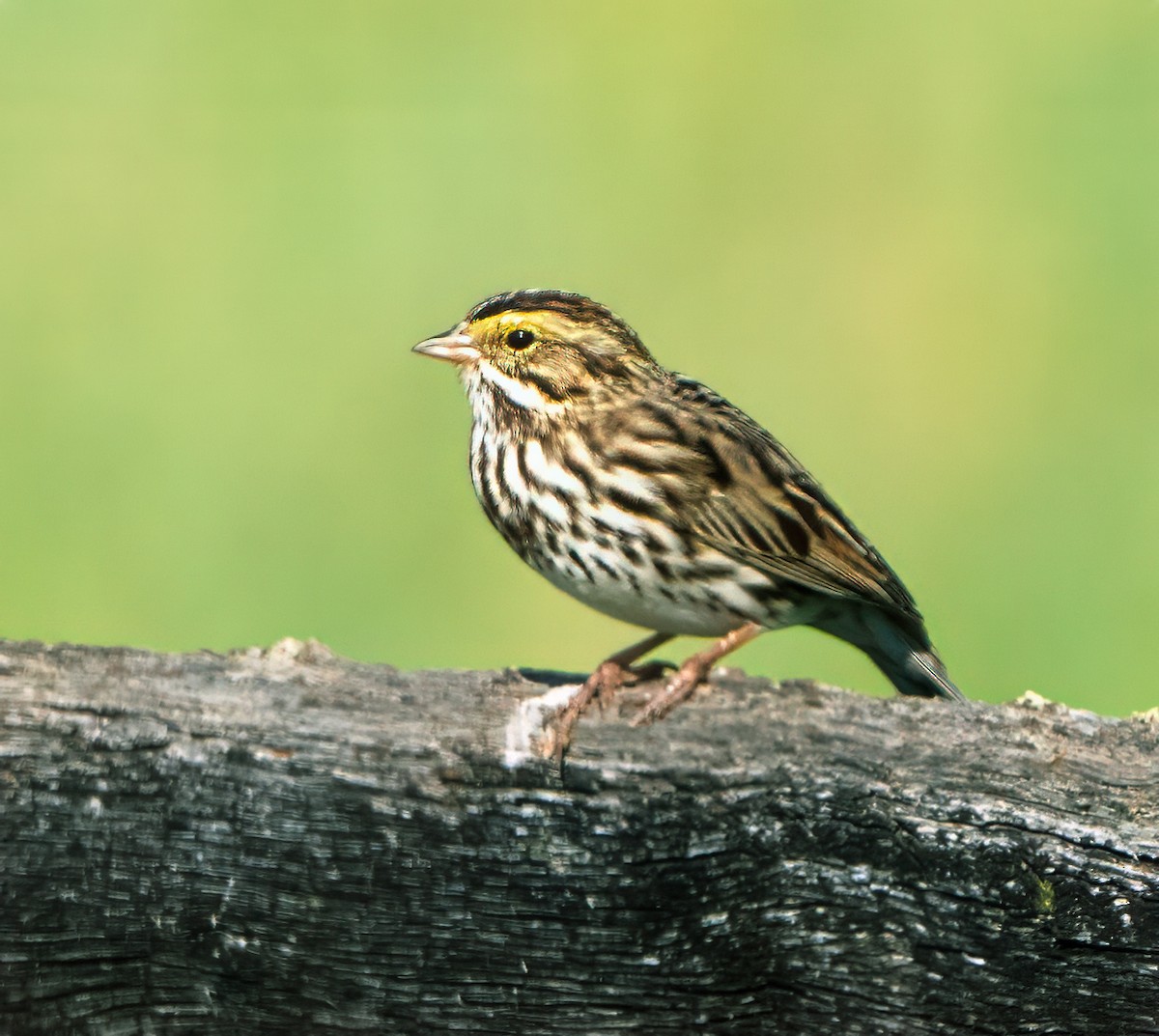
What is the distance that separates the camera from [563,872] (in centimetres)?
210

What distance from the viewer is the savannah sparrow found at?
150 inches

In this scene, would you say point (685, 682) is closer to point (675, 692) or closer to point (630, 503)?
point (675, 692)

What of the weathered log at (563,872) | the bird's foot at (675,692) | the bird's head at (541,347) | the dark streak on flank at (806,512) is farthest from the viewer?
the dark streak on flank at (806,512)

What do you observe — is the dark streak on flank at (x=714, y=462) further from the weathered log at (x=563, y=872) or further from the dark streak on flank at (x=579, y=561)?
the weathered log at (x=563, y=872)

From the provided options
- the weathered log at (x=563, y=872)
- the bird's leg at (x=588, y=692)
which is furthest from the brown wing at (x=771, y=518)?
the weathered log at (x=563, y=872)

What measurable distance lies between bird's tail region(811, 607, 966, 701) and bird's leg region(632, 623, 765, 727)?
436 millimetres

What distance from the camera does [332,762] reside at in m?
2.13

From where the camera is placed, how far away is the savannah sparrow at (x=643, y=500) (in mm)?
3811

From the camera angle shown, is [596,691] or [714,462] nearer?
[596,691]

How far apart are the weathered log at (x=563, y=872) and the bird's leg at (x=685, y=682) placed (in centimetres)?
15

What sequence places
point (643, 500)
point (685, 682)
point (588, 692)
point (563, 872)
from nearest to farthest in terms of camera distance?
point (563, 872), point (588, 692), point (685, 682), point (643, 500)

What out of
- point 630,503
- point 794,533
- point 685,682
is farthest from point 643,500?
point 685,682

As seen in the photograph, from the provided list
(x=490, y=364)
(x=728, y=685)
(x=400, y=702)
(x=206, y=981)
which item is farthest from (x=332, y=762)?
(x=490, y=364)

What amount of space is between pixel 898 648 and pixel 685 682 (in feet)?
4.53
